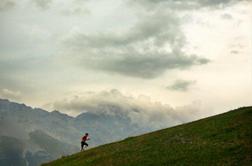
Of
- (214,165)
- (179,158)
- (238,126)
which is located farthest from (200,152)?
(238,126)

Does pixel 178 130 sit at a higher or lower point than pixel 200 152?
→ higher

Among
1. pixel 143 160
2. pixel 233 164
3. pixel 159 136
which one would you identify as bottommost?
pixel 233 164

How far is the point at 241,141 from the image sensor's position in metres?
44.9

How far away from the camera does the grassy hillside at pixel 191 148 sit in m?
42.4

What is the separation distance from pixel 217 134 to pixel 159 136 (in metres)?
11.0

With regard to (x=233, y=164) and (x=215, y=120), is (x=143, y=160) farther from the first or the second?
(x=215, y=120)

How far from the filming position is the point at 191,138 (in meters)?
52.5

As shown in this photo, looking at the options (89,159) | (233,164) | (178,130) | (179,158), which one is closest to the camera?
(233,164)

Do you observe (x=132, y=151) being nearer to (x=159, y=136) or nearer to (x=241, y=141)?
(x=159, y=136)

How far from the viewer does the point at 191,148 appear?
4725 centimetres

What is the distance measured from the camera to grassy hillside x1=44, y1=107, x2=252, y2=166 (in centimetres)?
4241

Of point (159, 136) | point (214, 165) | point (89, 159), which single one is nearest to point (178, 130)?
point (159, 136)

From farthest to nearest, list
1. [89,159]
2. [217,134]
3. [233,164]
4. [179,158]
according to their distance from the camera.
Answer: [89,159], [217,134], [179,158], [233,164]

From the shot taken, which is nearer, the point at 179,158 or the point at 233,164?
the point at 233,164
